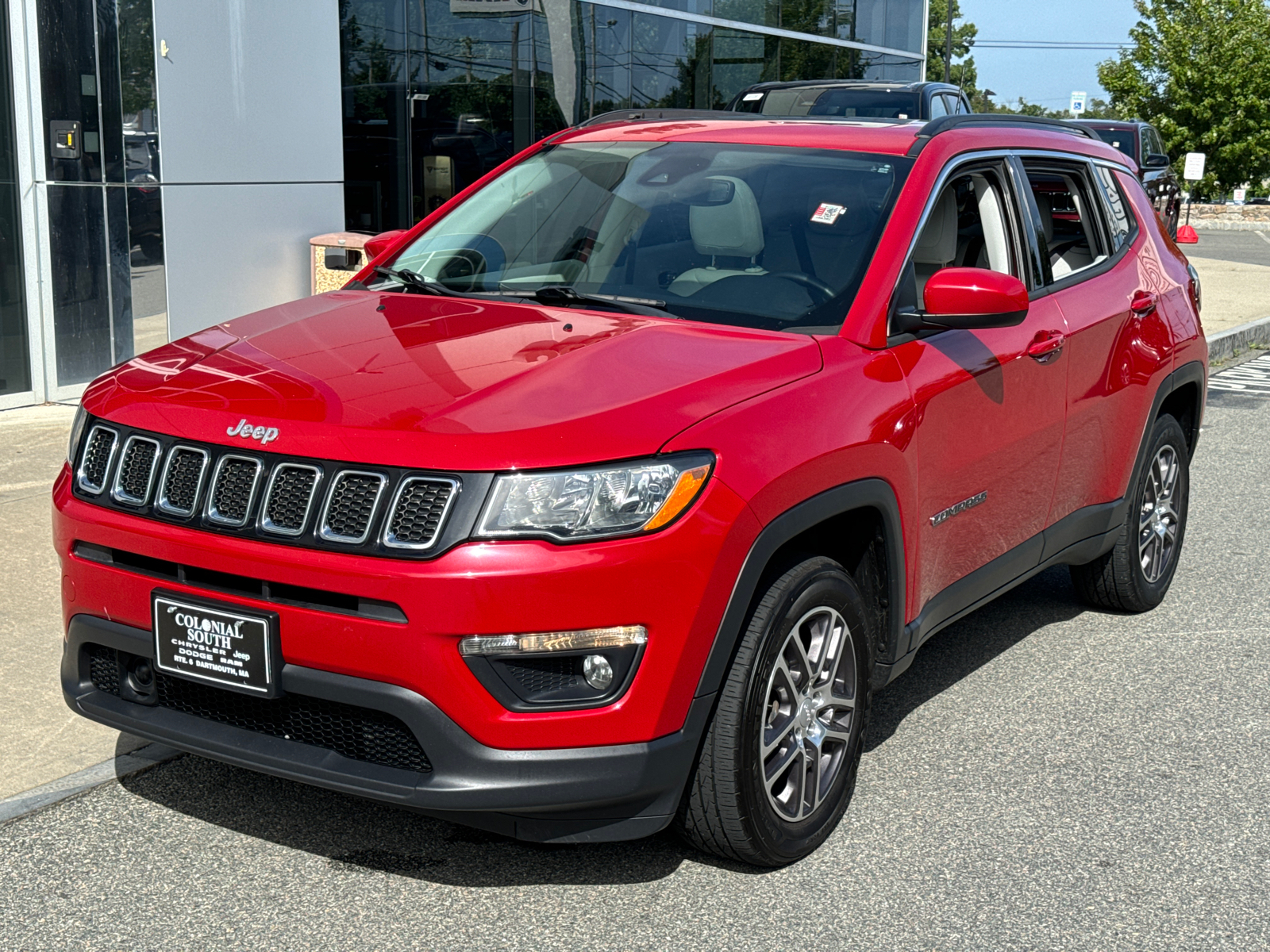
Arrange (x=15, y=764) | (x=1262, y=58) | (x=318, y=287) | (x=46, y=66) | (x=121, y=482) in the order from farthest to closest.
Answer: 1. (x=1262, y=58)
2. (x=318, y=287)
3. (x=46, y=66)
4. (x=15, y=764)
5. (x=121, y=482)

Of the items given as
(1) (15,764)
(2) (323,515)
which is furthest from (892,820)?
(1) (15,764)

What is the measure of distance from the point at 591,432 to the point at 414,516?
1.35 ft

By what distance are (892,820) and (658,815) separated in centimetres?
97

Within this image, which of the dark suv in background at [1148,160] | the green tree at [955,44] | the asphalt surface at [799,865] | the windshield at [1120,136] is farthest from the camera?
the green tree at [955,44]

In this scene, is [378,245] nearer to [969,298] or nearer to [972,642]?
[969,298]

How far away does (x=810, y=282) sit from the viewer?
4.07 metres

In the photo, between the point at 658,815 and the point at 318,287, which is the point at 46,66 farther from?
the point at 658,815

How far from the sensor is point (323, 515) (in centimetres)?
309

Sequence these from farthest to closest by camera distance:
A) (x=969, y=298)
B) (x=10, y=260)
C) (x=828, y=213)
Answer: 1. (x=10, y=260)
2. (x=828, y=213)
3. (x=969, y=298)

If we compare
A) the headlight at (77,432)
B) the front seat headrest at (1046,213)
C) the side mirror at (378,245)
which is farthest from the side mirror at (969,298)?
the headlight at (77,432)

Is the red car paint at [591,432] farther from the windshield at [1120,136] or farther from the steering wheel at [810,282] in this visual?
the windshield at [1120,136]

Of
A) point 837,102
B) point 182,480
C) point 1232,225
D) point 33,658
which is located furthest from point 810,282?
point 1232,225

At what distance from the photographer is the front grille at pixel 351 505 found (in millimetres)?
3062

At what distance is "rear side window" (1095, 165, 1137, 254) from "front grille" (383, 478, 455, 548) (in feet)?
11.1
